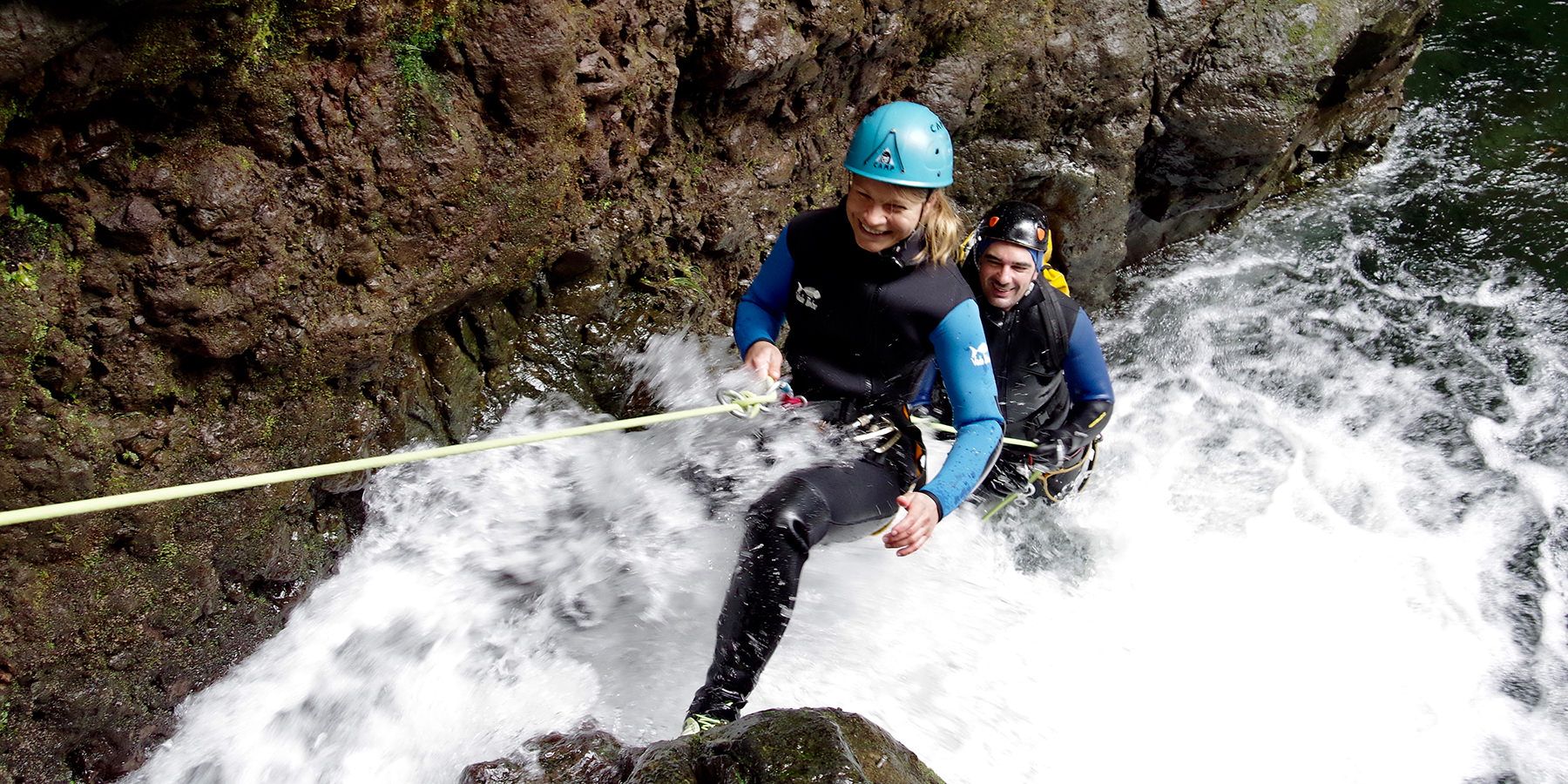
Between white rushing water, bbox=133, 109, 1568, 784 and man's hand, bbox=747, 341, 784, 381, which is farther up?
man's hand, bbox=747, 341, 784, 381

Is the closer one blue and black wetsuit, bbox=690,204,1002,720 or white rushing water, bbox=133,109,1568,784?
blue and black wetsuit, bbox=690,204,1002,720

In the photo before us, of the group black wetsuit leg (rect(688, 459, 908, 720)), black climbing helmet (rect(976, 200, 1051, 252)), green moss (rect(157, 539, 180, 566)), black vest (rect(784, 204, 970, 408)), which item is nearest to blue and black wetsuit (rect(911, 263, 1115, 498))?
black climbing helmet (rect(976, 200, 1051, 252))

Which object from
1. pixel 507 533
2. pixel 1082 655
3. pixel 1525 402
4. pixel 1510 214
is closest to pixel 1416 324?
pixel 1525 402

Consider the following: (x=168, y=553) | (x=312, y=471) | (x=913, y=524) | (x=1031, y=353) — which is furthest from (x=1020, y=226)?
(x=168, y=553)

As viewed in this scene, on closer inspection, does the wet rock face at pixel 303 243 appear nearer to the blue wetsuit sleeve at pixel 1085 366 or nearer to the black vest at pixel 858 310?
the black vest at pixel 858 310

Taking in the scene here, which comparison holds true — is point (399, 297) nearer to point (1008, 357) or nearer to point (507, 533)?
point (507, 533)

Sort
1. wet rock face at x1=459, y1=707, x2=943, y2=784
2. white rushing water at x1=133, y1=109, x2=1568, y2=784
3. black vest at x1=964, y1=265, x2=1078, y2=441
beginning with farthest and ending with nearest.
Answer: black vest at x1=964, y1=265, x2=1078, y2=441 < white rushing water at x1=133, y1=109, x2=1568, y2=784 < wet rock face at x1=459, y1=707, x2=943, y2=784

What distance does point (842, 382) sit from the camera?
141 inches

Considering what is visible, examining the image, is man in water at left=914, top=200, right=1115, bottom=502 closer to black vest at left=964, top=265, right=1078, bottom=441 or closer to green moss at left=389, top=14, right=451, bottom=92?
black vest at left=964, top=265, right=1078, bottom=441

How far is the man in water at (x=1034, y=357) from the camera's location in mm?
4117

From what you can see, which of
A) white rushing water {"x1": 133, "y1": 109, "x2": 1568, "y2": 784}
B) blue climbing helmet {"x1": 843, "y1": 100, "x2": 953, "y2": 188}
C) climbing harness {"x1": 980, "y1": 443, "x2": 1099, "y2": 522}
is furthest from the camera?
climbing harness {"x1": 980, "y1": 443, "x2": 1099, "y2": 522}

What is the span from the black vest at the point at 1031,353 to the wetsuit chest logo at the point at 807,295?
3.27 feet

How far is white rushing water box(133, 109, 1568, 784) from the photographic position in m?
3.75

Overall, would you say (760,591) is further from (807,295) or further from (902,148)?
(902,148)
